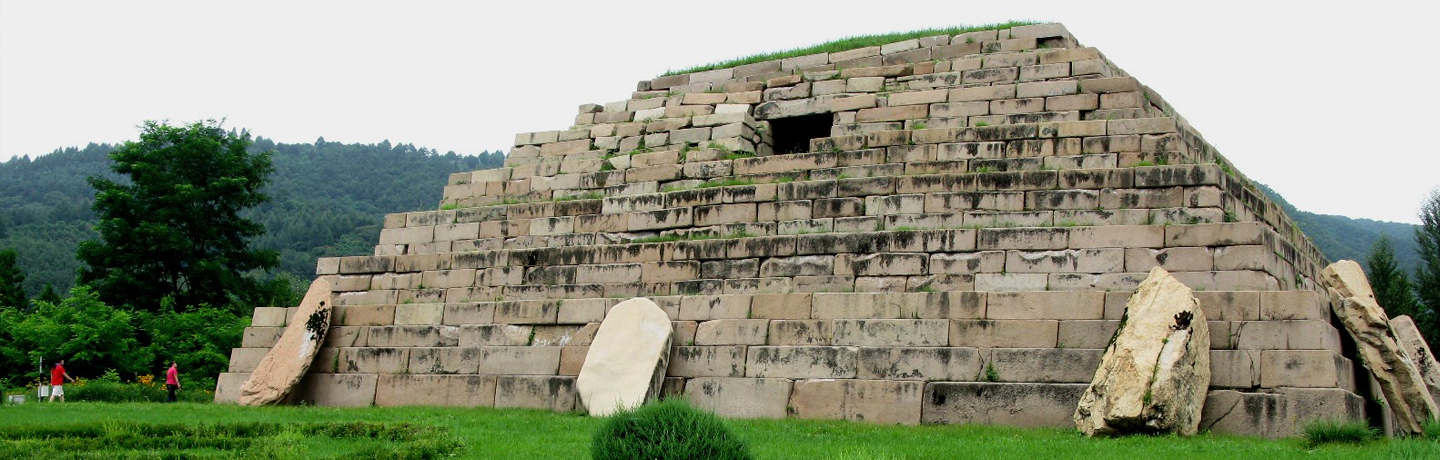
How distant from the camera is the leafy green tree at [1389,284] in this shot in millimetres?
32875

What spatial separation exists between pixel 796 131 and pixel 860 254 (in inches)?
208

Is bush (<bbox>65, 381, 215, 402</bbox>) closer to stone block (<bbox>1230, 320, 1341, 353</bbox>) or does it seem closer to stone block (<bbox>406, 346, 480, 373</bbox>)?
stone block (<bbox>406, 346, 480, 373</bbox>)

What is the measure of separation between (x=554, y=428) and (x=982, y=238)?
17.6 ft

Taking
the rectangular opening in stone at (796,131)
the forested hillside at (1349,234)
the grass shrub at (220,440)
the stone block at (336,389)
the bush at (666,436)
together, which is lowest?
the grass shrub at (220,440)

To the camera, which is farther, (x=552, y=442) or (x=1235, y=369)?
(x=1235, y=369)

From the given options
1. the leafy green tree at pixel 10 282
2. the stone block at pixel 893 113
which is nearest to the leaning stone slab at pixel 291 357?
the stone block at pixel 893 113

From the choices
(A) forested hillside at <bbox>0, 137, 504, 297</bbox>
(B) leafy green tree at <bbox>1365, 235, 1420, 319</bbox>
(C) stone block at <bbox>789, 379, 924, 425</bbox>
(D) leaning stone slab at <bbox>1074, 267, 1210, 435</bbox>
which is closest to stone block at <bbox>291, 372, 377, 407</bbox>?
(C) stone block at <bbox>789, 379, 924, 425</bbox>

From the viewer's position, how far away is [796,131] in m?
20.3

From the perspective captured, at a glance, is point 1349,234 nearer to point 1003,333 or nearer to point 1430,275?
point 1430,275

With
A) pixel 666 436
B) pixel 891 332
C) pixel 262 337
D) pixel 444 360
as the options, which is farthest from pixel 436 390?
pixel 666 436

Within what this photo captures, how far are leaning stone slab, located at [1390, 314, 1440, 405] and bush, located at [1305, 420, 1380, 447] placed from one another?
3.55 meters

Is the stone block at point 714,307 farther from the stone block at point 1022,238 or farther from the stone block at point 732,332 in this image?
the stone block at point 1022,238

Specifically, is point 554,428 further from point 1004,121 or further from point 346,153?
point 346,153

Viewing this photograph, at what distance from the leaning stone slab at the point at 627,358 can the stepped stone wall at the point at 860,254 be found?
42 cm
